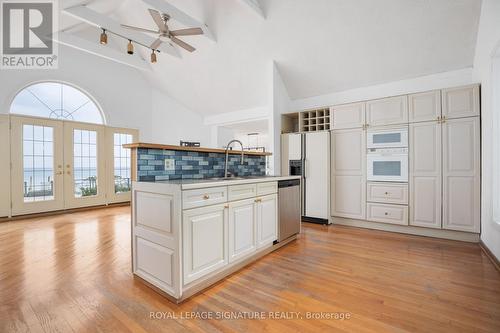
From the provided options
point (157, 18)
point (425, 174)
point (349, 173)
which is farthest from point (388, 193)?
point (157, 18)

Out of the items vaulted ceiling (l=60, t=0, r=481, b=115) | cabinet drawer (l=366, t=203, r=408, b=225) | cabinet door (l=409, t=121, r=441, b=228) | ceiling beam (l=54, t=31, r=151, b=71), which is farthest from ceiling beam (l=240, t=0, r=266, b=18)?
ceiling beam (l=54, t=31, r=151, b=71)

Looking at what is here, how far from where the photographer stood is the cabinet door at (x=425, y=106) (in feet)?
11.3

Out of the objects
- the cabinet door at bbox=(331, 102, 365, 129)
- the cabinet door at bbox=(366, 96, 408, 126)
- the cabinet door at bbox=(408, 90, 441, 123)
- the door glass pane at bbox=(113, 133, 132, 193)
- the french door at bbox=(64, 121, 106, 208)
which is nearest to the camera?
the cabinet door at bbox=(408, 90, 441, 123)

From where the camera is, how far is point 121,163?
6.57m

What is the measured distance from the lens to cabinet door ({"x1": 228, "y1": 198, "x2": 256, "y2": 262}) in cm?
230

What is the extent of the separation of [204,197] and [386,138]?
10.8 feet

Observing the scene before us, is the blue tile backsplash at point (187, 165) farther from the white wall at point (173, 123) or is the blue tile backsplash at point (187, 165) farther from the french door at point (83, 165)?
the white wall at point (173, 123)

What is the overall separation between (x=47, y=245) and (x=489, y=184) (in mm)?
5657

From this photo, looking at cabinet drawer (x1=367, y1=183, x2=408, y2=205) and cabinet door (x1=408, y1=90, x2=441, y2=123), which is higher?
cabinet door (x1=408, y1=90, x2=441, y2=123)

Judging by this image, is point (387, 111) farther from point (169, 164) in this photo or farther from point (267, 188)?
point (169, 164)

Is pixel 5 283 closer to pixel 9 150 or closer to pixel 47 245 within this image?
pixel 47 245

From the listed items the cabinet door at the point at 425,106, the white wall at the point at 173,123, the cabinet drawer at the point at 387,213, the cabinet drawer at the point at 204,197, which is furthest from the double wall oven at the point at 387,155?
the white wall at the point at 173,123

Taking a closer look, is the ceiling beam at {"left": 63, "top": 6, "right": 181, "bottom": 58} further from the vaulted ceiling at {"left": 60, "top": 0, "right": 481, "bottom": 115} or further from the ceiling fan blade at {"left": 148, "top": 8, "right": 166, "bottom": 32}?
the ceiling fan blade at {"left": 148, "top": 8, "right": 166, "bottom": 32}

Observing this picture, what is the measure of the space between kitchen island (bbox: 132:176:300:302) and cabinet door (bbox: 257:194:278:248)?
15 cm
